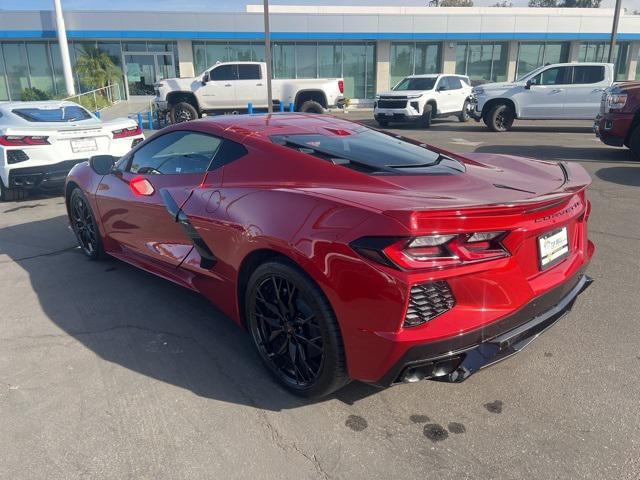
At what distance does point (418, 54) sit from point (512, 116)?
17.0m

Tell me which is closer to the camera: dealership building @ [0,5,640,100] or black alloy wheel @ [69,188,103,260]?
black alloy wheel @ [69,188,103,260]

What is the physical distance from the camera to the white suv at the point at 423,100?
17.2 m

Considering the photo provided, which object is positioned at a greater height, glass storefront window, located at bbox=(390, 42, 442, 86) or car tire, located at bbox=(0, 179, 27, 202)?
glass storefront window, located at bbox=(390, 42, 442, 86)

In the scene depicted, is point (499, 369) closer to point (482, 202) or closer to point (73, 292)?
point (482, 202)

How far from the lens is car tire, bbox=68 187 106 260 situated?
4834 millimetres

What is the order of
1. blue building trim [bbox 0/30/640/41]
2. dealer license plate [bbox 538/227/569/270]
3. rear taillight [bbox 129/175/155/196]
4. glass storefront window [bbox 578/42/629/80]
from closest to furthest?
dealer license plate [bbox 538/227/569/270] → rear taillight [bbox 129/175/155/196] → blue building trim [bbox 0/30/640/41] → glass storefront window [bbox 578/42/629/80]

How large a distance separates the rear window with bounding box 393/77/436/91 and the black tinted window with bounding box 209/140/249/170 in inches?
626

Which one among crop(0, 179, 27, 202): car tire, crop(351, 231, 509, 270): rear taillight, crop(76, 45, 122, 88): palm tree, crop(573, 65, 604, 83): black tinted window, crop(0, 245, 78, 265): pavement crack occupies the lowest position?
crop(0, 245, 78, 265): pavement crack

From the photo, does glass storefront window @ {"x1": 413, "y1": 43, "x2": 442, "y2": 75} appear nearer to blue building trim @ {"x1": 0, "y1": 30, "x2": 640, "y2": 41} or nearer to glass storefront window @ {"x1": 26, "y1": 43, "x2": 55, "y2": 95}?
blue building trim @ {"x1": 0, "y1": 30, "x2": 640, "y2": 41}

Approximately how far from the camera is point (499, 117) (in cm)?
1584

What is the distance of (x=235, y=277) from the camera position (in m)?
3.05

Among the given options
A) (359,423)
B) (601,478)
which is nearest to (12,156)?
(359,423)

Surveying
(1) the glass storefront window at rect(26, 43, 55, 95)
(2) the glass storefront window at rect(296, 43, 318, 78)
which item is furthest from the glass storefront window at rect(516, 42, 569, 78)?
→ (1) the glass storefront window at rect(26, 43, 55, 95)

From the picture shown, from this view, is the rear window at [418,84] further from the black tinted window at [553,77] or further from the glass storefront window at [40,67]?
the glass storefront window at [40,67]
